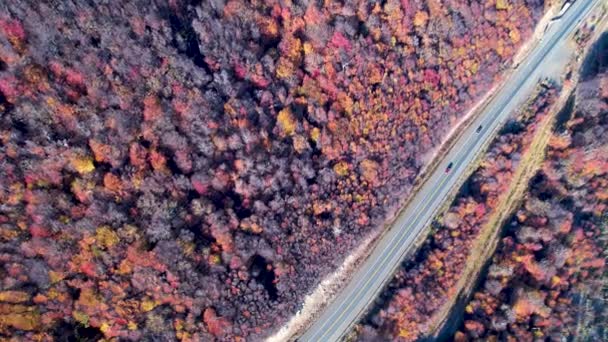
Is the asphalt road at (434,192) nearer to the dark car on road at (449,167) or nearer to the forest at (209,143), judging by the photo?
the dark car on road at (449,167)

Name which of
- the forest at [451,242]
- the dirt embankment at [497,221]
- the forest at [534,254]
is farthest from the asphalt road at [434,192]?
the dirt embankment at [497,221]

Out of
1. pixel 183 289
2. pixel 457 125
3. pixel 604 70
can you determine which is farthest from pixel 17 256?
pixel 604 70

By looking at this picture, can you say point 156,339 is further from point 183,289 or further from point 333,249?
point 333,249

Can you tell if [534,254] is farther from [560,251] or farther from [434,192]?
[434,192]

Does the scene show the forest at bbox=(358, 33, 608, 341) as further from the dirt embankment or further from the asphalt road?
the asphalt road

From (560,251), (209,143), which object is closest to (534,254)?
(560,251)

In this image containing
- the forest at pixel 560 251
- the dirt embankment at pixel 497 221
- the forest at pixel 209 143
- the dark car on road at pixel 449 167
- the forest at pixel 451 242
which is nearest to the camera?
the forest at pixel 209 143
